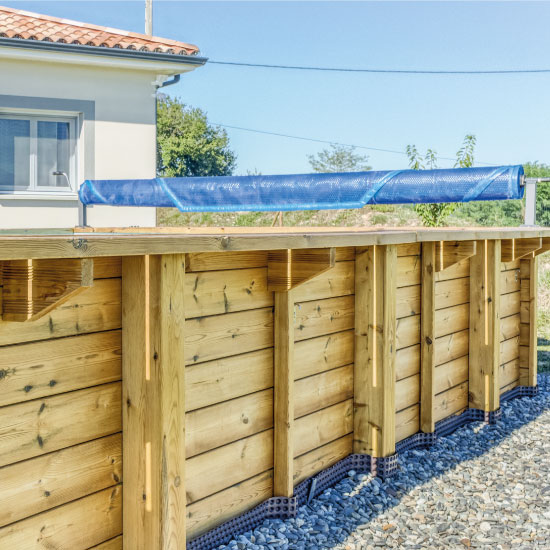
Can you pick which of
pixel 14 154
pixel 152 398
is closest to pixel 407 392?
pixel 152 398

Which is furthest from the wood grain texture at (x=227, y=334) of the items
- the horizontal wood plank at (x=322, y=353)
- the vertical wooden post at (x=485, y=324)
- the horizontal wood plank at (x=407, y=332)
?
the vertical wooden post at (x=485, y=324)

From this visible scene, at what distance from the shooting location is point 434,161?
1134cm

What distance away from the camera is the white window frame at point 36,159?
27.8 ft

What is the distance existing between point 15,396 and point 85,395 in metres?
0.30

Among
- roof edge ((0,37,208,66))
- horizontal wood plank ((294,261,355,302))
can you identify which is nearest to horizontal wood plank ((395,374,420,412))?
horizontal wood plank ((294,261,355,302))

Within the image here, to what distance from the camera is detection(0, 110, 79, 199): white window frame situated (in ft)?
27.8

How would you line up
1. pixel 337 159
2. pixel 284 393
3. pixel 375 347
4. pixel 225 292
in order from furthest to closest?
pixel 337 159, pixel 375 347, pixel 284 393, pixel 225 292

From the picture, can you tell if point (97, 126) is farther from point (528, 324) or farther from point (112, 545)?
point (112, 545)

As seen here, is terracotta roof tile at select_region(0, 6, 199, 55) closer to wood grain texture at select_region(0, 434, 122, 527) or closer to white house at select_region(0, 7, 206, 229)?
white house at select_region(0, 7, 206, 229)

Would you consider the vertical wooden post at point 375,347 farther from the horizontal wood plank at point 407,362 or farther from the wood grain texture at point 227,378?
the wood grain texture at point 227,378

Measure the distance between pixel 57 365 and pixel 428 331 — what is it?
3116 mm

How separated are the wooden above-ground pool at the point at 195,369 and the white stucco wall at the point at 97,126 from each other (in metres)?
3.71

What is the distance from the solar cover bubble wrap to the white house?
3.83 metres

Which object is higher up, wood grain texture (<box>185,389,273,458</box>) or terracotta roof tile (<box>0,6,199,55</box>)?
terracotta roof tile (<box>0,6,199,55</box>)
